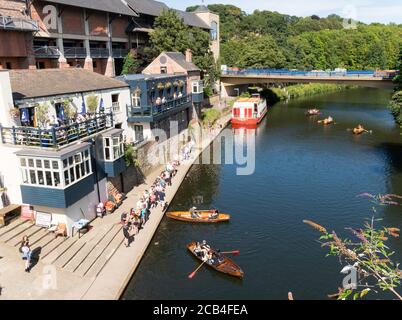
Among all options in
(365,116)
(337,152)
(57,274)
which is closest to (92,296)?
(57,274)

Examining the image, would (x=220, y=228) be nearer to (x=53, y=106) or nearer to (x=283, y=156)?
(x=53, y=106)

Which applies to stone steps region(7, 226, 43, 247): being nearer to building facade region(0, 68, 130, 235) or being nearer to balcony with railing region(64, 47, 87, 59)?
building facade region(0, 68, 130, 235)

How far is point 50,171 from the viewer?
22.2 m

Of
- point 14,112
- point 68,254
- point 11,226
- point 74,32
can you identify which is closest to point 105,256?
point 68,254

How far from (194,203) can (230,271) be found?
37.1 ft

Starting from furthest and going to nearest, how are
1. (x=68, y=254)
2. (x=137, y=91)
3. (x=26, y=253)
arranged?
1. (x=137, y=91)
2. (x=68, y=254)
3. (x=26, y=253)

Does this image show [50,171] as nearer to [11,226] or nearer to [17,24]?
[11,226]

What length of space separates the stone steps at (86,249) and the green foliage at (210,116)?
35839 mm

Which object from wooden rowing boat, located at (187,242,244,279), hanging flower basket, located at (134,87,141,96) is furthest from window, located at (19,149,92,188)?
hanging flower basket, located at (134,87,141,96)

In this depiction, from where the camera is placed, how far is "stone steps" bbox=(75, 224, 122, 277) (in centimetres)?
2074

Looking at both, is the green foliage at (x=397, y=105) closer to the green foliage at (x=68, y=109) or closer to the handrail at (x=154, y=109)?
the handrail at (x=154, y=109)

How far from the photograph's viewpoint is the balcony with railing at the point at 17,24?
39756 millimetres

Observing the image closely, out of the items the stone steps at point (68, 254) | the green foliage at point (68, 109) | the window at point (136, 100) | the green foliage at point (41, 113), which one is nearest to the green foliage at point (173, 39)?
the window at point (136, 100)

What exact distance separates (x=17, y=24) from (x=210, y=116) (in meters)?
30.5
